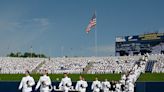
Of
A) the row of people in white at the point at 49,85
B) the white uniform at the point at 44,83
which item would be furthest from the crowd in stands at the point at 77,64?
the white uniform at the point at 44,83

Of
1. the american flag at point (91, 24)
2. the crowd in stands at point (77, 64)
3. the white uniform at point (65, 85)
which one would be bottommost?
the white uniform at point (65, 85)

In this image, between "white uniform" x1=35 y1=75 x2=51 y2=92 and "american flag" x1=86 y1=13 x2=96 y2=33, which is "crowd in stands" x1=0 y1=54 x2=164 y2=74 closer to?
"american flag" x1=86 y1=13 x2=96 y2=33

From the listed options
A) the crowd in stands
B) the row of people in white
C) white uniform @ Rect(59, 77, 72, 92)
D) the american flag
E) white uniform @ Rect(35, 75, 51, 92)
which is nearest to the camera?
the row of people in white

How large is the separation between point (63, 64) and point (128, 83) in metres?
70.2

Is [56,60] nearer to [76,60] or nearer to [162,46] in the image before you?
[76,60]

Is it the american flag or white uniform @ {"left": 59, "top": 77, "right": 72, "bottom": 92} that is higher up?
the american flag

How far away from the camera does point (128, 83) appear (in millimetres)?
39219

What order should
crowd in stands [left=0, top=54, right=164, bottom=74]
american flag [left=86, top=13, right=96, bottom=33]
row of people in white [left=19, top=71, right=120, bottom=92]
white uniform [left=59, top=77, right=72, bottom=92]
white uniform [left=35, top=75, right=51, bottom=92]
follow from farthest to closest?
crowd in stands [left=0, top=54, right=164, bottom=74], american flag [left=86, top=13, right=96, bottom=33], white uniform [left=59, top=77, right=72, bottom=92], white uniform [left=35, top=75, right=51, bottom=92], row of people in white [left=19, top=71, right=120, bottom=92]

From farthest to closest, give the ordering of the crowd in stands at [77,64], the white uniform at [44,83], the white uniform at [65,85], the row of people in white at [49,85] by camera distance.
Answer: the crowd in stands at [77,64] → the white uniform at [65,85] → the white uniform at [44,83] → the row of people in white at [49,85]

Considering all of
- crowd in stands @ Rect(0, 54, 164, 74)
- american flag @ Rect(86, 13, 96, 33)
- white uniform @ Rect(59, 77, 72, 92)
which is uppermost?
american flag @ Rect(86, 13, 96, 33)

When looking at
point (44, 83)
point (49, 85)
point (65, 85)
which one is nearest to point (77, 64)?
point (65, 85)

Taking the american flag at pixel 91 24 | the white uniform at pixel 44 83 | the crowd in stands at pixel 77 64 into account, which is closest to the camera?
the white uniform at pixel 44 83

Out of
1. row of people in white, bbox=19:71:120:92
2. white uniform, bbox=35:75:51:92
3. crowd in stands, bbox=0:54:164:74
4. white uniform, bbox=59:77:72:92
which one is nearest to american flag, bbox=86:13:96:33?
crowd in stands, bbox=0:54:164:74

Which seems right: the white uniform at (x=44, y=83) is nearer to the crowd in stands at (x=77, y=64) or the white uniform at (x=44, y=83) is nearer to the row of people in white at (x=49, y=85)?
the row of people in white at (x=49, y=85)
